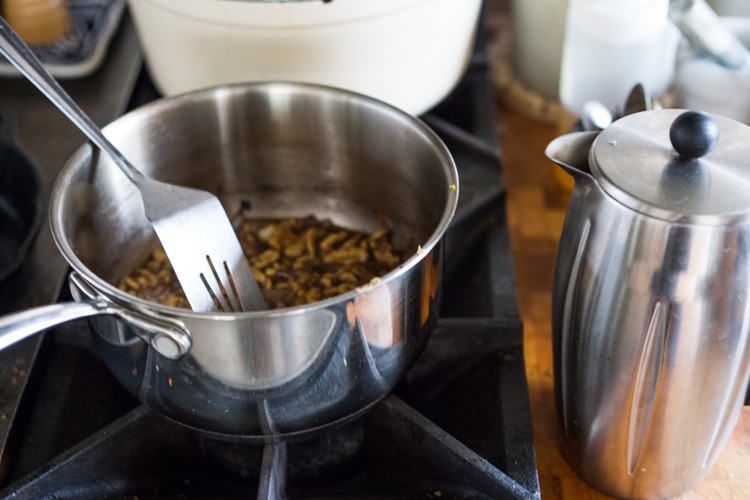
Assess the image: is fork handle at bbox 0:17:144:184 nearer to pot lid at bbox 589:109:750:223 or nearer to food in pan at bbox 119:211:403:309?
food in pan at bbox 119:211:403:309

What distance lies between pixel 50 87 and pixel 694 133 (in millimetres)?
416

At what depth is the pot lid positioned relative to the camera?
0.40 meters

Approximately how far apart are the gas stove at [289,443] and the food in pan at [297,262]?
7 cm

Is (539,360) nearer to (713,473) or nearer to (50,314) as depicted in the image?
(713,473)

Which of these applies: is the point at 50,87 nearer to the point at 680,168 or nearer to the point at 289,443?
the point at 289,443

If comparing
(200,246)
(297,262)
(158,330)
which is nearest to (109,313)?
(158,330)

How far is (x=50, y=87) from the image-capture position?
1.80 feet

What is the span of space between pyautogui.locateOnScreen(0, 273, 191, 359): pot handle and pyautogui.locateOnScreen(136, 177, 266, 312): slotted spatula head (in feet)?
0.34

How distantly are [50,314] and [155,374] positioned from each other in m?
0.09

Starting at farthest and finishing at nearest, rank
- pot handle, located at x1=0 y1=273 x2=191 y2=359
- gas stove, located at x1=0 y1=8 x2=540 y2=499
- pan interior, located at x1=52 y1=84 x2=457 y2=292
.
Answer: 1. pan interior, located at x1=52 y1=84 x2=457 y2=292
2. gas stove, located at x1=0 y1=8 x2=540 y2=499
3. pot handle, located at x1=0 y1=273 x2=191 y2=359

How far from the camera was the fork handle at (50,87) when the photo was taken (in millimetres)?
524

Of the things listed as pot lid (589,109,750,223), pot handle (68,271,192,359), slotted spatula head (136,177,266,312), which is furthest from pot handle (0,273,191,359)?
pot lid (589,109,750,223)

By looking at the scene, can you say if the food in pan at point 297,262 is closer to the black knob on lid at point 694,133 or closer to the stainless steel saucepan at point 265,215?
the stainless steel saucepan at point 265,215

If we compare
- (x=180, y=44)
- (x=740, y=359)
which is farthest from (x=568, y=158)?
(x=180, y=44)
